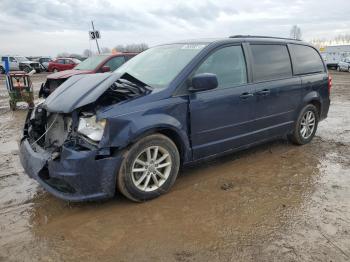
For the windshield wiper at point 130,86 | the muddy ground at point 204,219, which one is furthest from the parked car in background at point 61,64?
the windshield wiper at point 130,86

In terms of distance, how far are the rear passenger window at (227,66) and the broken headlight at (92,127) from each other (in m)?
1.39

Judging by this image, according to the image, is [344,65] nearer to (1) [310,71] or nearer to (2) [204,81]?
(1) [310,71]

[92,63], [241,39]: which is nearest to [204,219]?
[241,39]

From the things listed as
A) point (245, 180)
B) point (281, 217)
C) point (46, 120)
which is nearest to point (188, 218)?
point (281, 217)

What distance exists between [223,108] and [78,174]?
6.47 ft

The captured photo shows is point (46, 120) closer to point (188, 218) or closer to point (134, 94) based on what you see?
point (134, 94)

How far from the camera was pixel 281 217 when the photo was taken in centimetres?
352

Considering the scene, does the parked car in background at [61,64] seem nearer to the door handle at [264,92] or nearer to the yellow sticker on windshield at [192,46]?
the yellow sticker on windshield at [192,46]

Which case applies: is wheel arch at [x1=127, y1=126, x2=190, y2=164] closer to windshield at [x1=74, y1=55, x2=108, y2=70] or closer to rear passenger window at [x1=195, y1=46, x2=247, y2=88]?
rear passenger window at [x1=195, y1=46, x2=247, y2=88]

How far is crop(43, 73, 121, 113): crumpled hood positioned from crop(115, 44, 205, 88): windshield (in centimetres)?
32

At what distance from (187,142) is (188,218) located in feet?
3.16

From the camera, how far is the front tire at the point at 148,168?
364 centimetres

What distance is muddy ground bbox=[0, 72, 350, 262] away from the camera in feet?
9.66

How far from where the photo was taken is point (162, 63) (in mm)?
4602
